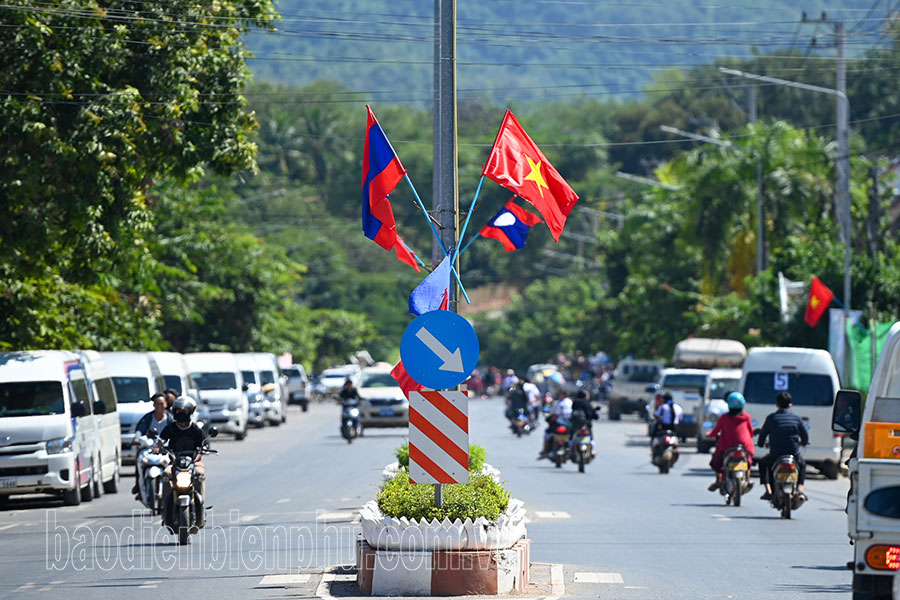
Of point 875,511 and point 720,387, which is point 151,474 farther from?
point 720,387

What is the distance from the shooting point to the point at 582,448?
28.7 meters

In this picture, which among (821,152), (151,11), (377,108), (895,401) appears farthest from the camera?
(377,108)

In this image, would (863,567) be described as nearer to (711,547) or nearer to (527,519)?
(711,547)

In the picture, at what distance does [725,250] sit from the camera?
54.1 meters

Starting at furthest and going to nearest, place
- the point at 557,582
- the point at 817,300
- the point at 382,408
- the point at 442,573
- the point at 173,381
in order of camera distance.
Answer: the point at 382,408
the point at 817,300
the point at 173,381
the point at 557,582
the point at 442,573

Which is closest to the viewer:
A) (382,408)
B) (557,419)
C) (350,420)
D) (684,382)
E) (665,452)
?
(665,452)

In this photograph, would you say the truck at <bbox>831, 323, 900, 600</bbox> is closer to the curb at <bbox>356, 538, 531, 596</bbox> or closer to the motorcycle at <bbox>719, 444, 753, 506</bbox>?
the curb at <bbox>356, 538, 531, 596</bbox>

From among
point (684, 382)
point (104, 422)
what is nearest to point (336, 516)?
point (104, 422)

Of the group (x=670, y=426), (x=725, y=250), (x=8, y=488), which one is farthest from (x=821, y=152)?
(x=8, y=488)

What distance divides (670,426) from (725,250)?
2604 centimetres

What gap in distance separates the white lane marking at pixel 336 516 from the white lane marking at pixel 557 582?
5005mm

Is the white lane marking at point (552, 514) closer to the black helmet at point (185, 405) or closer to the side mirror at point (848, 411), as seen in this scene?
the black helmet at point (185, 405)

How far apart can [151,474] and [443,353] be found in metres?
7.45

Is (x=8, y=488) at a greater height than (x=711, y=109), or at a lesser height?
lesser
